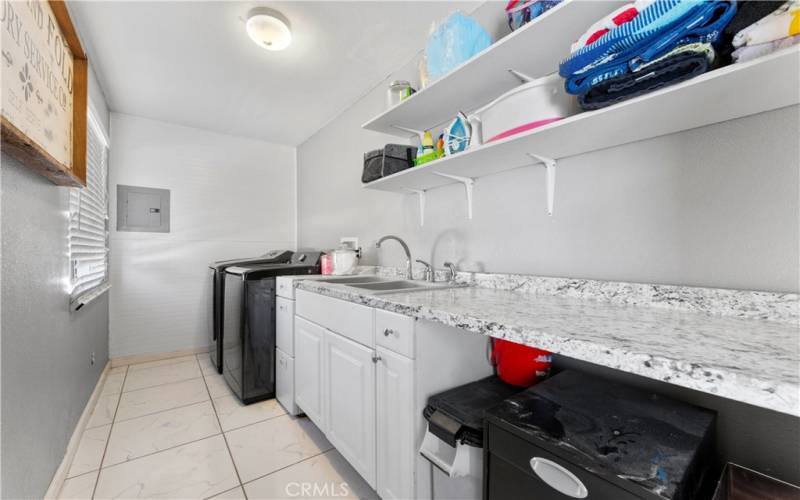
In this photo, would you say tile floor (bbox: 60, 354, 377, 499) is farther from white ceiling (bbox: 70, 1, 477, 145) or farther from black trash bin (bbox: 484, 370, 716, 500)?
white ceiling (bbox: 70, 1, 477, 145)

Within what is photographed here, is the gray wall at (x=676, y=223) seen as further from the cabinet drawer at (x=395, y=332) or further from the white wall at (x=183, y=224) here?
the white wall at (x=183, y=224)

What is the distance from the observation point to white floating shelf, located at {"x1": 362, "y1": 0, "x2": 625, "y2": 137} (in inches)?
41.0

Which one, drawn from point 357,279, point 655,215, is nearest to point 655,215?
point 655,215

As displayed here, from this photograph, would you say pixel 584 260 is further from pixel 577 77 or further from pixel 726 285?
pixel 577 77

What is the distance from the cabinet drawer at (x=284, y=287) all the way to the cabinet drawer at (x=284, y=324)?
0.03 meters

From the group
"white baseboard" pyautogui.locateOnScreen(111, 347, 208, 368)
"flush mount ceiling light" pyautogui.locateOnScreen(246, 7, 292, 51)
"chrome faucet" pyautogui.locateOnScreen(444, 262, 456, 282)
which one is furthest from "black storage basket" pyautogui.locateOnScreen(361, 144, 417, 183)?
"white baseboard" pyautogui.locateOnScreen(111, 347, 208, 368)

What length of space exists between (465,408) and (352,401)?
0.58 m

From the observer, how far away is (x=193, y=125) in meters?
3.27

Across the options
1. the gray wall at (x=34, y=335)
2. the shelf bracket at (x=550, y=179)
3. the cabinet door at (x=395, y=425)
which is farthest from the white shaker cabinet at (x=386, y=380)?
the gray wall at (x=34, y=335)

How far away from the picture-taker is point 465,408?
3.37 ft

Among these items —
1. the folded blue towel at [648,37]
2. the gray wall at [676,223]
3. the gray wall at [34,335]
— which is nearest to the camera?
the folded blue towel at [648,37]

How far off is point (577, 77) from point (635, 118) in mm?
214

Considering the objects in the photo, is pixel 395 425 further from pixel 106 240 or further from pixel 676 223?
pixel 106 240

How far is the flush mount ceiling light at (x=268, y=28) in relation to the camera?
1.74 metres
